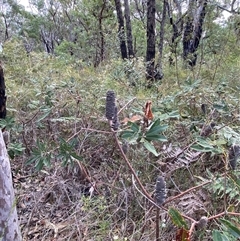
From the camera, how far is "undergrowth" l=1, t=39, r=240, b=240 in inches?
47.2

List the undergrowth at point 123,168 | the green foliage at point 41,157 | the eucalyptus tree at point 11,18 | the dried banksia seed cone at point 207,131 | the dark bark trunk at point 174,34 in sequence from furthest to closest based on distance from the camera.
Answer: the eucalyptus tree at point 11,18 < the dark bark trunk at point 174,34 < the dried banksia seed cone at point 207,131 < the green foliage at point 41,157 < the undergrowth at point 123,168

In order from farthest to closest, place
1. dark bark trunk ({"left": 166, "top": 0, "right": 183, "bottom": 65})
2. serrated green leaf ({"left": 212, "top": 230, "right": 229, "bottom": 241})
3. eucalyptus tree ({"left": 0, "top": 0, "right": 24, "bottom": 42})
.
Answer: eucalyptus tree ({"left": 0, "top": 0, "right": 24, "bottom": 42}), dark bark trunk ({"left": 166, "top": 0, "right": 183, "bottom": 65}), serrated green leaf ({"left": 212, "top": 230, "right": 229, "bottom": 241})

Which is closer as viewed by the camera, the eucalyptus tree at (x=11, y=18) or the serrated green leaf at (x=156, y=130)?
the serrated green leaf at (x=156, y=130)

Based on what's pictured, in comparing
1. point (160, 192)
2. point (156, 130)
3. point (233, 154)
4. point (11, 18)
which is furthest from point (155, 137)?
point (11, 18)

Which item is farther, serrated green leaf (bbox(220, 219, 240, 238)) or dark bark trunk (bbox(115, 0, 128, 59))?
dark bark trunk (bbox(115, 0, 128, 59))

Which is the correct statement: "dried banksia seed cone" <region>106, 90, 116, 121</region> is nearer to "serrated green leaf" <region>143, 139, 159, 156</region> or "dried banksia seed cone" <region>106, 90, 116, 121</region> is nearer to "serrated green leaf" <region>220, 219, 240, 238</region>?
"serrated green leaf" <region>143, 139, 159, 156</region>

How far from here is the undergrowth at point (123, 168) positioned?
47.2 inches

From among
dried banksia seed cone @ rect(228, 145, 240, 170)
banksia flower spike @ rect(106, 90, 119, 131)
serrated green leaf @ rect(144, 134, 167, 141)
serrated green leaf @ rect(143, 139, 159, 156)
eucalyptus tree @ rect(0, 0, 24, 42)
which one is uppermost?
eucalyptus tree @ rect(0, 0, 24, 42)

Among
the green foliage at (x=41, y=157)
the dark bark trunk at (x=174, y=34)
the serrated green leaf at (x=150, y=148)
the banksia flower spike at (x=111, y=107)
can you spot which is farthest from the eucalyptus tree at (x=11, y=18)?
the serrated green leaf at (x=150, y=148)

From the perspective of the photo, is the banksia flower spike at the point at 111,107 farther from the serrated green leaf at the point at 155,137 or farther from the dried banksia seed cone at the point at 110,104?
the serrated green leaf at the point at 155,137

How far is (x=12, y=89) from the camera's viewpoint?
7.88 ft

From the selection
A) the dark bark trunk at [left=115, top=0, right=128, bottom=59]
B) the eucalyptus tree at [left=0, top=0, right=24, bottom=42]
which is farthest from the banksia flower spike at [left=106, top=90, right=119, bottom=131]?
the eucalyptus tree at [left=0, top=0, right=24, bottom=42]

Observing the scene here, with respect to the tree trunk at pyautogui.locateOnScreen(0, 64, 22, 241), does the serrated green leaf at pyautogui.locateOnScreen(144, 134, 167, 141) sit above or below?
above

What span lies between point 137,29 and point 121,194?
6.79m
